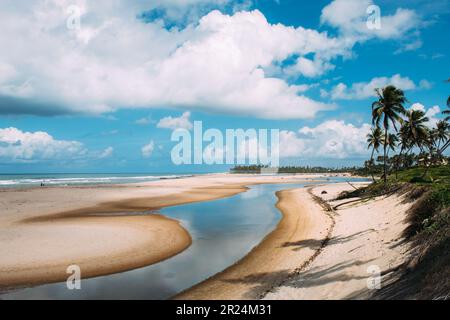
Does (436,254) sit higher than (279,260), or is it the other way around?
(436,254)

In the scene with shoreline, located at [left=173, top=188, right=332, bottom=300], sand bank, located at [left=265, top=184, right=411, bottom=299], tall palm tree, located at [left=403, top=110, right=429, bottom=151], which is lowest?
shoreline, located at [left=173, top=188, right=332, bottom=300]

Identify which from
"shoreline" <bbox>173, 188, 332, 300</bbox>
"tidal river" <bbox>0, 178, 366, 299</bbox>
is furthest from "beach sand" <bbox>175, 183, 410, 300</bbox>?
"tidal river" <bbox>0, 178, 366, 299</bbox>

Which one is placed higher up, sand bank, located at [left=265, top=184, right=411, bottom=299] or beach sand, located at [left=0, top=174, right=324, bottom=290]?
sand bank, located at [left=265, top=184, right=411, bottom=299]

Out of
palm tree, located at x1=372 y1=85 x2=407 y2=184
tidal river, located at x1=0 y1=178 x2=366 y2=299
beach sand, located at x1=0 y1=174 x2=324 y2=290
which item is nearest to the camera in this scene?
tidal river, located at x1=0 y1=178 x2=366 y2=299

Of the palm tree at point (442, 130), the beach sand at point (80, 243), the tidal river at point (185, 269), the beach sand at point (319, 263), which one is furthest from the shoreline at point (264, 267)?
the palm tree at point (442, 130)

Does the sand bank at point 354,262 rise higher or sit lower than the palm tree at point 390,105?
lower

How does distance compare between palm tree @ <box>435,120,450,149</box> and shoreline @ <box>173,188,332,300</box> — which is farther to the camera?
palm tree @ <box>435,120,450,149</box>

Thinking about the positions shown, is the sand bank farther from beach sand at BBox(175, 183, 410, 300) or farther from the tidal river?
the tidal river

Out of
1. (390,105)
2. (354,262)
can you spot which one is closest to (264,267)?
(354,262)

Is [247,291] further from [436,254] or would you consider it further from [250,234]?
[250,234]

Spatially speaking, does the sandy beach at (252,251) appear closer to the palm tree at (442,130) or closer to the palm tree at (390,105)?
the palm tree at (390,105)

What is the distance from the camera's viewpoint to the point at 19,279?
Result: 42.7ft
